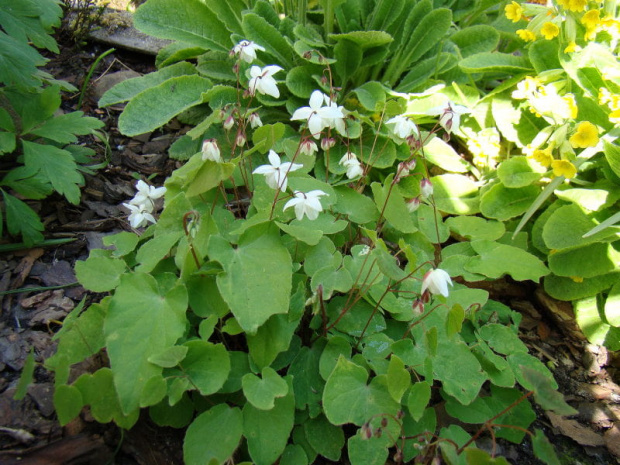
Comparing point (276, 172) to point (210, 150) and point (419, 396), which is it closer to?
point (210, 150)

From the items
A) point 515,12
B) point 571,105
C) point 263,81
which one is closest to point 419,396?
point 263,81

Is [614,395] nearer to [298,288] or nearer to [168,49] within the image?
[298,288]

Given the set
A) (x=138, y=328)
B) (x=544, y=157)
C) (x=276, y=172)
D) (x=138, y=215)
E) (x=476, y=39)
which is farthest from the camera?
(x=476, y=39)

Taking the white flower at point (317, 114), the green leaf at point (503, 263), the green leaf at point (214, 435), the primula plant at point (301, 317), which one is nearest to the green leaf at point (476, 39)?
the primula plant at point (301, 317)

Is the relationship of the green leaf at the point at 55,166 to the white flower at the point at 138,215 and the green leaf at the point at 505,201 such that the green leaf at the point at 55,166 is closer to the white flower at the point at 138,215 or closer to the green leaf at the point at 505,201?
the white flower at the point at 138,215

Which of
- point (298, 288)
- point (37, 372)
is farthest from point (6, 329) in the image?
point (298, 288)
